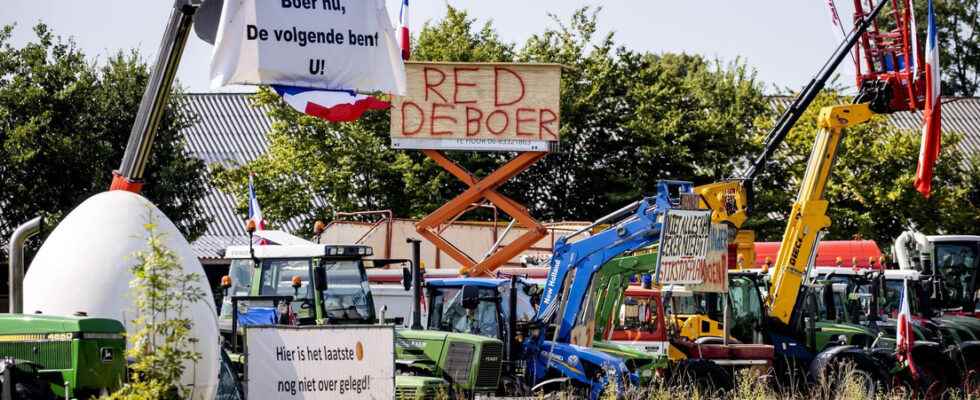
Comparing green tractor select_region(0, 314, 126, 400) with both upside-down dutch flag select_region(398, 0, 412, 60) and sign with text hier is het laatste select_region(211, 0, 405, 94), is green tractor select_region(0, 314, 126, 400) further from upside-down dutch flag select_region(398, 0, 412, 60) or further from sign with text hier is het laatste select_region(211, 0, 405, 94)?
upside-down dutch flag select_region(398, 0, 412, 60)

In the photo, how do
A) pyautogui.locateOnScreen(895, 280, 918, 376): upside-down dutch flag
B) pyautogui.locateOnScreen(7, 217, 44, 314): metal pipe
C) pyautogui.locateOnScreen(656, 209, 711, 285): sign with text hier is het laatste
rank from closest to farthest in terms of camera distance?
pyautogui.locateOnScreen(7, 217, 44, 314): metal pipe
pyautogui.locateOnScreen(656, 209, 711, 285): sign with text hier is het laatste
pyautogui.locateOnScreen(895, 280, 918, 376): upside-down dutch flag

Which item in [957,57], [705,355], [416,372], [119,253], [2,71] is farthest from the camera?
[957,57]

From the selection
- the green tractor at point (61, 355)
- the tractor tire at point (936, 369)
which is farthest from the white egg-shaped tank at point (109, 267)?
the tractor tire at point (936, 369)

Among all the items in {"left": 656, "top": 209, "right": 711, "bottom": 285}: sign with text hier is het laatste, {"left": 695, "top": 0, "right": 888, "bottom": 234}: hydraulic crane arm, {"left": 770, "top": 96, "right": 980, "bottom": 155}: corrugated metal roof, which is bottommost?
{"left": 656, "top": 209, "right": 711, "bottom": 285}: sign with text hier is het laatste

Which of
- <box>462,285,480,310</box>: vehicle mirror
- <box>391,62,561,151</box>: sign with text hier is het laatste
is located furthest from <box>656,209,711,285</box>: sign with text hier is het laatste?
<box>391,62,561,151</box>: sign with text hier is het laatste

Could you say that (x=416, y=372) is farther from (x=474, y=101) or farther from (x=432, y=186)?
(x=432, y=186)

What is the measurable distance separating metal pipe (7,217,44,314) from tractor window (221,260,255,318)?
6.76 m

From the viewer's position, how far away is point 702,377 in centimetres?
2042

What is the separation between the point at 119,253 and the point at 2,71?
23.6 m

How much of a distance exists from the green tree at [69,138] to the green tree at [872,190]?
1638 cm

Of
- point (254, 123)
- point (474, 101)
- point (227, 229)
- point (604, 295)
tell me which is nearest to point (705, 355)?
point (604, 295)

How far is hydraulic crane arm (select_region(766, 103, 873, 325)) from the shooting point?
23797mm

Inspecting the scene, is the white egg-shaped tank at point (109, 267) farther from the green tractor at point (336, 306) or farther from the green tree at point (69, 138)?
the green tree at point (69, 138)

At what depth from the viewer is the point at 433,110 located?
28.3 m
